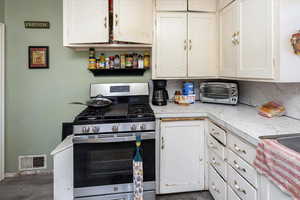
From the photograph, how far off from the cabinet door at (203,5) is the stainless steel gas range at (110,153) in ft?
4.67

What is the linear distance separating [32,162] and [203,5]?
2942 mm

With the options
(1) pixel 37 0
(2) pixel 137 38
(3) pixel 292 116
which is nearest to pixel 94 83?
(2) pixel 137 38

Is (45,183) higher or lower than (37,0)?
lower

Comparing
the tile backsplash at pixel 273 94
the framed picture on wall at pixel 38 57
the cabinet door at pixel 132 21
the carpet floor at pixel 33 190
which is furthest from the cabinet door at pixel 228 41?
the framed picture on wall at pixel 38 57

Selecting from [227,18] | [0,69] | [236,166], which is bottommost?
[236,166]

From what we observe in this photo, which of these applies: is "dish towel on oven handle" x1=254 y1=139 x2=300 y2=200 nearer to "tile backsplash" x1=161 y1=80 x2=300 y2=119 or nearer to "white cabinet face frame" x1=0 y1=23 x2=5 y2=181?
"tile backsplash" x1=161 y1=80 x2=300 y2=119

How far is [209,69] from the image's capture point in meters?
2.19

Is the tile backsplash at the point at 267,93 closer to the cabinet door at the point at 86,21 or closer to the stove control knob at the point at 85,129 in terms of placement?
the cabinet door at the point at 86,21

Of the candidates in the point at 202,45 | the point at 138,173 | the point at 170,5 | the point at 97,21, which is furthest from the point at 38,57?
the point at 202,45

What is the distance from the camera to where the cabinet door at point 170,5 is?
207cm

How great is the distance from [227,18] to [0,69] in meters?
2.71

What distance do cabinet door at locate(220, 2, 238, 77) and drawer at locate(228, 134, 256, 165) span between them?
30.8 inches

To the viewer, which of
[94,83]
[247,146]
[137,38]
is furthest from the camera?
[94,83]

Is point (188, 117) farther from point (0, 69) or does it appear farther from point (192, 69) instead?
point (0, 69)
